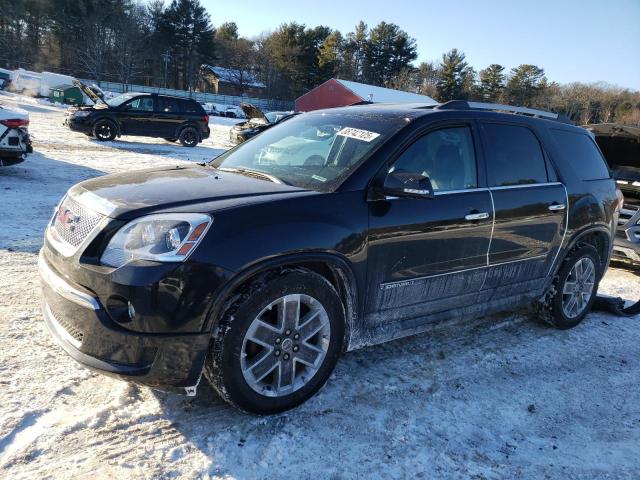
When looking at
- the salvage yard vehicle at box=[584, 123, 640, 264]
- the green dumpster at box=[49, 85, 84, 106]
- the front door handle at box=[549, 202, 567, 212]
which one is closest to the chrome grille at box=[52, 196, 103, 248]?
the front door handle at box=[549, 202, 567, 212]

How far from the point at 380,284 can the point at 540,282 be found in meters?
1.98

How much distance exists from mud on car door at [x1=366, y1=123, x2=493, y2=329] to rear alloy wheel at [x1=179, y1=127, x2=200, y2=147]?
16.0 metres

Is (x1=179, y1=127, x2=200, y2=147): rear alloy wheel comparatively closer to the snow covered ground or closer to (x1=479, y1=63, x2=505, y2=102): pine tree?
the snow covered ground

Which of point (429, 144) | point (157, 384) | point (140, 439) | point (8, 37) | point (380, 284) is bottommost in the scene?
point (140, 439)

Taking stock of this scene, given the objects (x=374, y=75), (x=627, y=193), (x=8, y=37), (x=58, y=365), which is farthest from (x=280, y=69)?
(x=58, y=365)

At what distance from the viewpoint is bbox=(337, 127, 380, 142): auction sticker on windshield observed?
11.2 ft

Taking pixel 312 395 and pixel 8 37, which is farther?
pixel 8 37

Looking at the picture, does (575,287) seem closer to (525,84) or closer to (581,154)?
(581,154)

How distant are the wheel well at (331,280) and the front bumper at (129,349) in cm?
31

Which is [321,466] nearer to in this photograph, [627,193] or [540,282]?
[540,282]

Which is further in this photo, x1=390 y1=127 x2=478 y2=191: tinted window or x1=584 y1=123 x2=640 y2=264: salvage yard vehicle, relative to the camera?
x1=584 y1=123 x2=640 y2=264: salvage yard vehicle

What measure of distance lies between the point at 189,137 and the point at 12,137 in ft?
31.9

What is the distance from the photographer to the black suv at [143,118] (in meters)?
16.2

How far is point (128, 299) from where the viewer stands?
243cm
